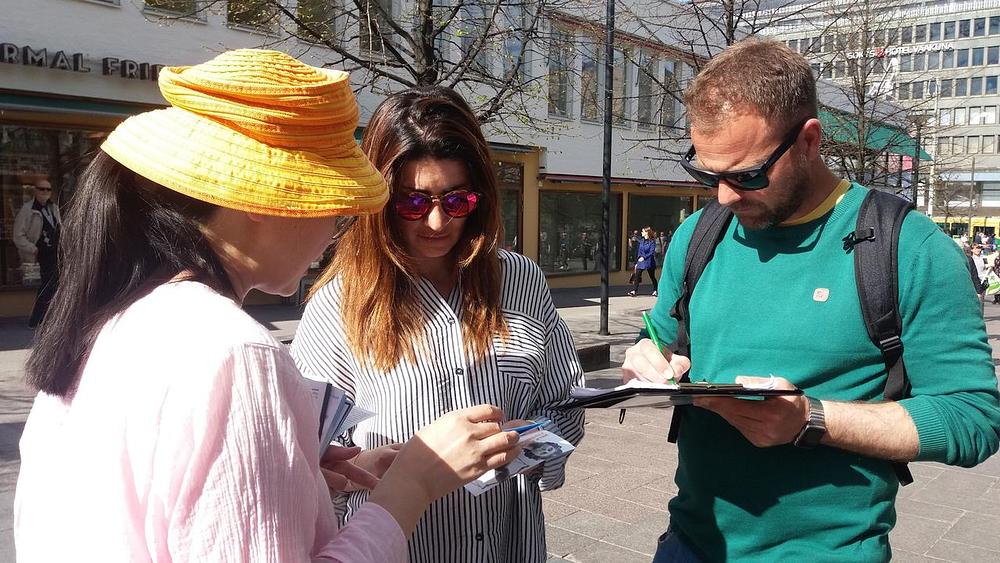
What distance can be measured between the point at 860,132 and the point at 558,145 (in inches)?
318

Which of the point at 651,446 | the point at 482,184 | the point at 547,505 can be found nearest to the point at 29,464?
the point at 482,184

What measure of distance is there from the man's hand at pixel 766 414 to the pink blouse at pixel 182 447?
0.96 metres

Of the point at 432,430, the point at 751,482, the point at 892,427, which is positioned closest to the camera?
the point at 432,430

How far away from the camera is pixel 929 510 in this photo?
17.2 ft

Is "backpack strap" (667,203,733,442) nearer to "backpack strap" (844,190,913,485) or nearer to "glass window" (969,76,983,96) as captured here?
"backpack strap" (844,190,913,485)

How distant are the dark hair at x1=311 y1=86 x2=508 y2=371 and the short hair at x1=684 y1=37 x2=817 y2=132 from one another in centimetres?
66

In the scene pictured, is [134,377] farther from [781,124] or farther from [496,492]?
[781,124]

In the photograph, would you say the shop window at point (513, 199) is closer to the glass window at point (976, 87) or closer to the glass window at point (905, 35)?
the glass window at point (905, 35)

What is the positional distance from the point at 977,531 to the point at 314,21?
8732 millimetres

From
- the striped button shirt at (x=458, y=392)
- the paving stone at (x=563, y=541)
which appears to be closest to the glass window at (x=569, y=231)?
the paving stone at (x=563, y=541)

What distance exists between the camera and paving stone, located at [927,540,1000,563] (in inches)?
174

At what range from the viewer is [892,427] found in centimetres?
173

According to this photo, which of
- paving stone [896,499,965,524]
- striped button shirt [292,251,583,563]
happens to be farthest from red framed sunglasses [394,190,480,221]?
paving stone [896,499,965,524]

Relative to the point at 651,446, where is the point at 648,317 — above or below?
above
